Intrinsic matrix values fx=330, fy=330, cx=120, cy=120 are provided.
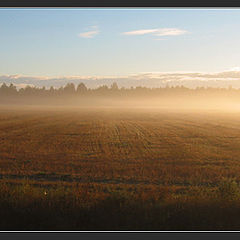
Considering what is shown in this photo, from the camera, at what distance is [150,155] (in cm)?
3195

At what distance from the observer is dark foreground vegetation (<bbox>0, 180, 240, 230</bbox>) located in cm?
1111

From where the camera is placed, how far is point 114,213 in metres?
11.6

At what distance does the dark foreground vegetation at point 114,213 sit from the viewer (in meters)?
11.1

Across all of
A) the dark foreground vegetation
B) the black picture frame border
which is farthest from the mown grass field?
the black picture frame border

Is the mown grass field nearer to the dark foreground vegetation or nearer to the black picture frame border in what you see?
the dark foreground vegetation

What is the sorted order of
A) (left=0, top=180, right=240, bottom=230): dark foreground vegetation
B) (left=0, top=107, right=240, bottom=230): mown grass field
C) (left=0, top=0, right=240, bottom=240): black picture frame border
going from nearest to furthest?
1. (left=0, top=0, right=240, bottom=240): black picture frame border
2. (left=0, top=180, right=240, bottom=230): dark foreground vegetation
3. (left=0, top=107, right=240, bottom=230): mown grass field

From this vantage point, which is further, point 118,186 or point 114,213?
point 118,186
